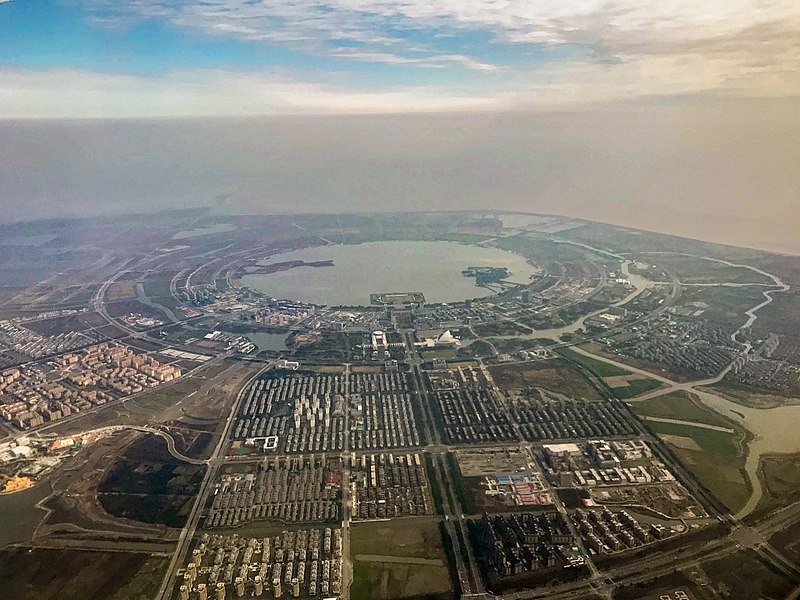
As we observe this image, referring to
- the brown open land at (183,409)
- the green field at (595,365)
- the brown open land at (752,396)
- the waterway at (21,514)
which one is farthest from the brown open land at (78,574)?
the brown open land at (752,396)

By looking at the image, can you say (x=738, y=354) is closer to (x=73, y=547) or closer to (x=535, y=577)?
(x=535, y=577)

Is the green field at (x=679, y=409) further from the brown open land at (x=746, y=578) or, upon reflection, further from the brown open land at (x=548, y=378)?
the brown open land at (x=746, y=578)

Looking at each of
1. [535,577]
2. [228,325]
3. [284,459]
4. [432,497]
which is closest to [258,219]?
[228,325]

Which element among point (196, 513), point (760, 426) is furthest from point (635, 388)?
point (196, 513)

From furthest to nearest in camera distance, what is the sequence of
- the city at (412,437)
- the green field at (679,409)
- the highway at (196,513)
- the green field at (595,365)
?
the green field at (595,365) < the green field at (679,409) < the city at (412,437) < the highway at (196,513)

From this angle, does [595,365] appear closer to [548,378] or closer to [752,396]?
[548,378]
